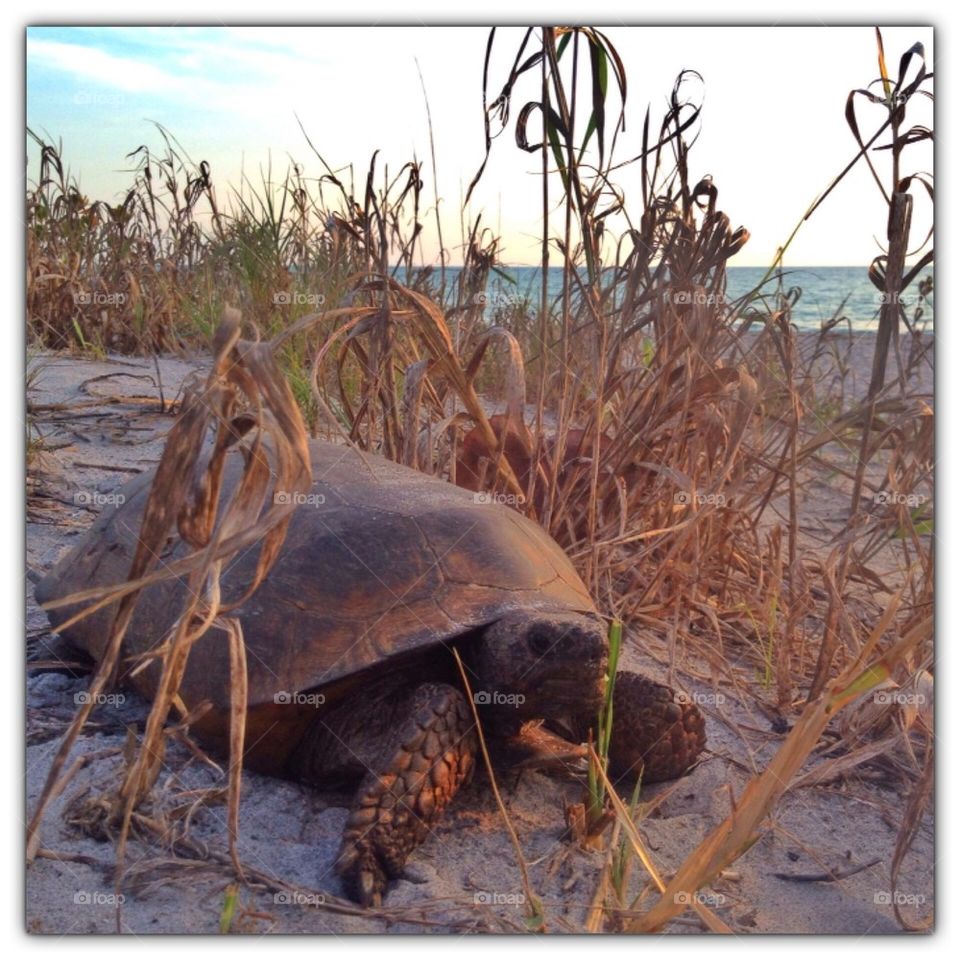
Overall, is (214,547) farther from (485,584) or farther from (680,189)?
(680,189)

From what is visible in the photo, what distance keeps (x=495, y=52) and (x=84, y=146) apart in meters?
0.99

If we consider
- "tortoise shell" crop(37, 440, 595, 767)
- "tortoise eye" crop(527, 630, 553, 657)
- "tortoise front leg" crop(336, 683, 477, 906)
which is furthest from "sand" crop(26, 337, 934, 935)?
"tortoise eye" crop(527, 630, 553, 657)

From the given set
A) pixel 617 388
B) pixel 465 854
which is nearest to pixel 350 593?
pixel 465 854

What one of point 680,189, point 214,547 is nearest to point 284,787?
point 214,547

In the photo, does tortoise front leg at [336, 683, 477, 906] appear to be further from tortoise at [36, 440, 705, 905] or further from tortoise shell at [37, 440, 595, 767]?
tortoise shell at [37, 440, 595, 767]

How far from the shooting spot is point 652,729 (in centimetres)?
226

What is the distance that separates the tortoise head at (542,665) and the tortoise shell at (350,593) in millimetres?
61

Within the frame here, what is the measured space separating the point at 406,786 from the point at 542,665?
13.2 inches

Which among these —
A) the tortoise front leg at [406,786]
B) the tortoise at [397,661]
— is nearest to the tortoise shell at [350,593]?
the tortoise at [397,661]

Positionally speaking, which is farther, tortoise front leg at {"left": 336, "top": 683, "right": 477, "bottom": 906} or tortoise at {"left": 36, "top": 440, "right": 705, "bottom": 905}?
tortoise at {"left": 36, "top": 440, "right": 705, "bottom": 905}

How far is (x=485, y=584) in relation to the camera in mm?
2168

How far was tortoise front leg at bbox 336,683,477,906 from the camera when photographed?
1845 mm

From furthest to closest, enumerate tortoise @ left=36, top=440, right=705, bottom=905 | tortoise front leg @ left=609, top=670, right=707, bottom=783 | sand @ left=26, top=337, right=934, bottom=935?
1. tortoise front leg @ left=609, top=670, right=707, bottom=783
2. tortoise @ left=36, top=440, right=705, bottom=905
3. sand @ left=26, top=337, right=934, bottom=935

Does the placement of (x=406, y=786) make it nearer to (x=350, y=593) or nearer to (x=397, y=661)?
(x=397, y=661)
